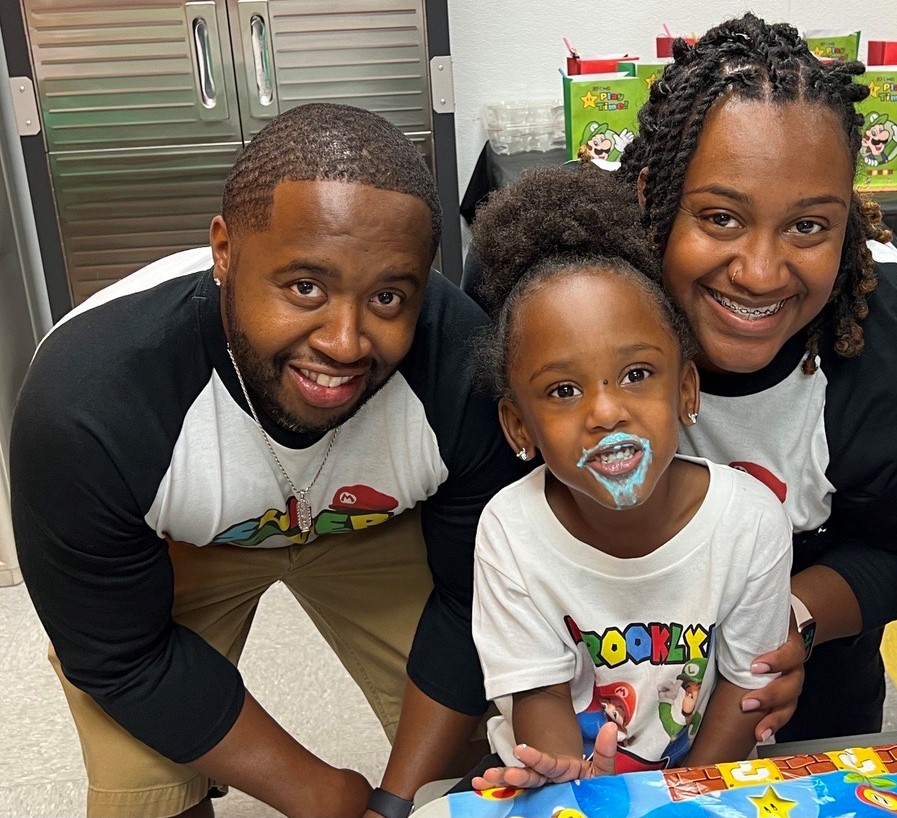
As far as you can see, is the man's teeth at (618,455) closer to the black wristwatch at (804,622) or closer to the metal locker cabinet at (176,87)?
the black wristwatch at (804,622)

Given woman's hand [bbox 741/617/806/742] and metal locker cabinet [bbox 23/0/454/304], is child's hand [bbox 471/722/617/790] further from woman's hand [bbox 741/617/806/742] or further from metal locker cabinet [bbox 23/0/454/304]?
metal locker cabinet [bbox 23/0/454/304]

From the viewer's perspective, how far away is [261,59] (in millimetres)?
2838

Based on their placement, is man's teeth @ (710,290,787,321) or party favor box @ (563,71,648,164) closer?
man's teeth @ (710,290,787,321)

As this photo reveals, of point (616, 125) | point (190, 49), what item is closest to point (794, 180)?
point (616, 125)

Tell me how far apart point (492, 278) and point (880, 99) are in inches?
58.5

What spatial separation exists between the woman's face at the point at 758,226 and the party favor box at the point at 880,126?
1.27m

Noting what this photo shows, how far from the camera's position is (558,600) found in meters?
1.17

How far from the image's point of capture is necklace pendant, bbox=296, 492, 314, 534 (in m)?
1.42

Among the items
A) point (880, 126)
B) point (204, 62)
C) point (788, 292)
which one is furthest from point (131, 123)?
point (788, 292)

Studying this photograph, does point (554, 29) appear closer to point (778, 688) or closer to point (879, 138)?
point (879, 138)

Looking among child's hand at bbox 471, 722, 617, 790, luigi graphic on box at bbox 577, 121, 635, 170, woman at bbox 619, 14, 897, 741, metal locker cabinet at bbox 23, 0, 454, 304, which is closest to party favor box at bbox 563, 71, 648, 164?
luigi graphic on box at bbox 577, 121, 635, 170

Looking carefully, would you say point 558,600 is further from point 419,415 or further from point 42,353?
point 42,353

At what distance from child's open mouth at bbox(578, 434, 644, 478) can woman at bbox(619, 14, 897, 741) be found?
194 millimetres

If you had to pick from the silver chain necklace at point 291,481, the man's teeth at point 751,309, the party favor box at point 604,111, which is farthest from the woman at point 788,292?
the party favor box at point 604,111
